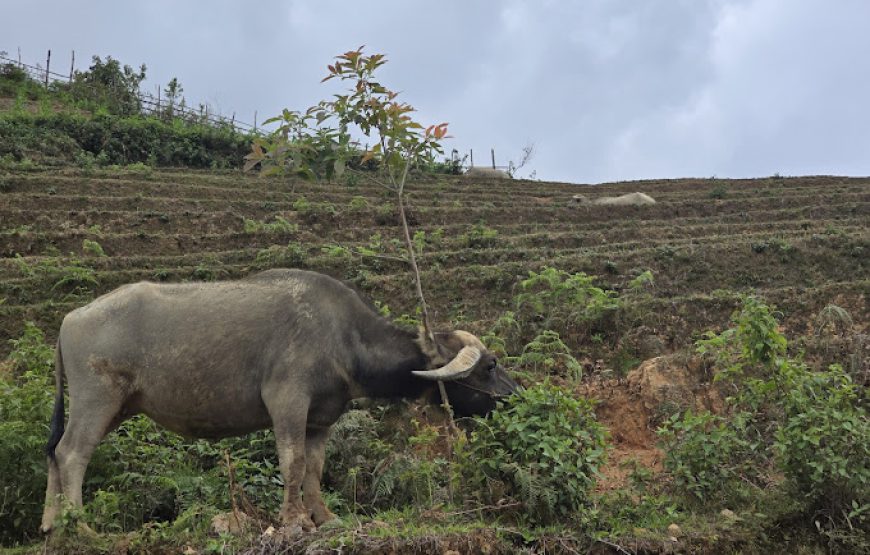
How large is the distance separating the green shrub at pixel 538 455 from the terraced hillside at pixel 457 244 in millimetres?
3413

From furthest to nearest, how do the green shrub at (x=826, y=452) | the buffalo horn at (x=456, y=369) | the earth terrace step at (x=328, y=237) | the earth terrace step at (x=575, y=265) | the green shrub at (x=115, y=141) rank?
the green shrub at (x=115, y=141) < the earth terrace step at (x=328, y=237) < the earth terrace step at (x=575, y=265) < the buffalo horn at (x=456, y=369) < the green shrub at (x=826, y=452)

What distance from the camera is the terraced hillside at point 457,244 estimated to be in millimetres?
11961

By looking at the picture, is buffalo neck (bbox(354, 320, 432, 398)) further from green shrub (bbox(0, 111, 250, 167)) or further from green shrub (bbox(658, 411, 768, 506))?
green shrub (bbox(0, 111, 250, 167))

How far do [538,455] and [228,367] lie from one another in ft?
6.84

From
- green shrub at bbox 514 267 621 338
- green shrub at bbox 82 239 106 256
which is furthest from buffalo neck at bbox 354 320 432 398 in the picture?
green shrub at bbox 82 239 106 256

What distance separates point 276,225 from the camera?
1938cm

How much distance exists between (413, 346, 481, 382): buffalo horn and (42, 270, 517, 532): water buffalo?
1 cm

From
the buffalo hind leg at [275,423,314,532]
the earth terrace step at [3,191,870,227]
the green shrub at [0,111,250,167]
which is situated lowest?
the buffalo hind leg at [275,423,314,532]

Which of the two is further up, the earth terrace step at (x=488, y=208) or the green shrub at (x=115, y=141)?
the green shrub at (x=115, y=141)

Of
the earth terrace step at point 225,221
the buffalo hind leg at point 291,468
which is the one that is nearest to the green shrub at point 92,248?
the earth terrace step at point 225,221

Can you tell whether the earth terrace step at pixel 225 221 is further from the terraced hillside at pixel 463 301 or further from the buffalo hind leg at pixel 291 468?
the buffalo hind leg at pixel 291 468

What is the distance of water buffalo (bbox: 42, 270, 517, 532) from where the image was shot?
201 inches

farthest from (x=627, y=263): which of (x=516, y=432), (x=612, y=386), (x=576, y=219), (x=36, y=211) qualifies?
(x=36, y=211)

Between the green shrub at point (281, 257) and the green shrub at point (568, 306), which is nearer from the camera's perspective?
the green shrub at point (568, 306)
